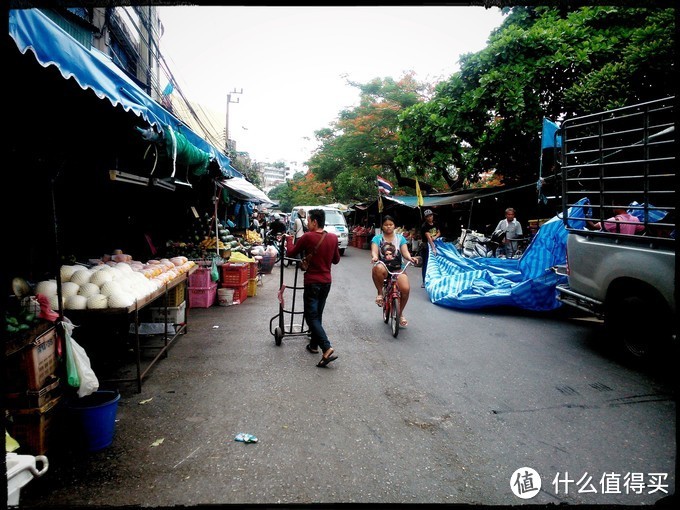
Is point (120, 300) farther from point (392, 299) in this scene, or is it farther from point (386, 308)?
point (386, 308)

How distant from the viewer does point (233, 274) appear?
31.1ft

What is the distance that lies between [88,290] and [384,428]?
3.13 metres

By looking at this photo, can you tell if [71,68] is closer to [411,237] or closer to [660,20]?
→ [660,20]

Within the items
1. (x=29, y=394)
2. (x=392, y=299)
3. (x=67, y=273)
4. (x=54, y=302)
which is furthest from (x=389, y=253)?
(x=29, y=394)

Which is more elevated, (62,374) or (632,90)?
(632,90)

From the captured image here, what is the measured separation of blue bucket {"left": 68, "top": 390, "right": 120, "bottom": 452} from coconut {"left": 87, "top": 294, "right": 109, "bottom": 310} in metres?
0.94

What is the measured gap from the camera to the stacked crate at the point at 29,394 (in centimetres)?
305

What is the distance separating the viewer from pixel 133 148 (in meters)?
6.08

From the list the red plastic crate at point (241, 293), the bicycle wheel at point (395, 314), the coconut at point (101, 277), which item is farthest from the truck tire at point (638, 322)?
the red plastic crate at point (241, 293)

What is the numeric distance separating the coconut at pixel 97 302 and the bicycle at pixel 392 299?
411cm

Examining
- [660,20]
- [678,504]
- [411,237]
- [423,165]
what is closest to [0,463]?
[678,504]

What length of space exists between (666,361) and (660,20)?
9086 millimetres

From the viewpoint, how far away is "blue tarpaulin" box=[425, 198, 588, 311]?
7.99m

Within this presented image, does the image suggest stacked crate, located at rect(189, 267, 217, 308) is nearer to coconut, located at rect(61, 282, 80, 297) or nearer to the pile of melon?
the pile of melon
